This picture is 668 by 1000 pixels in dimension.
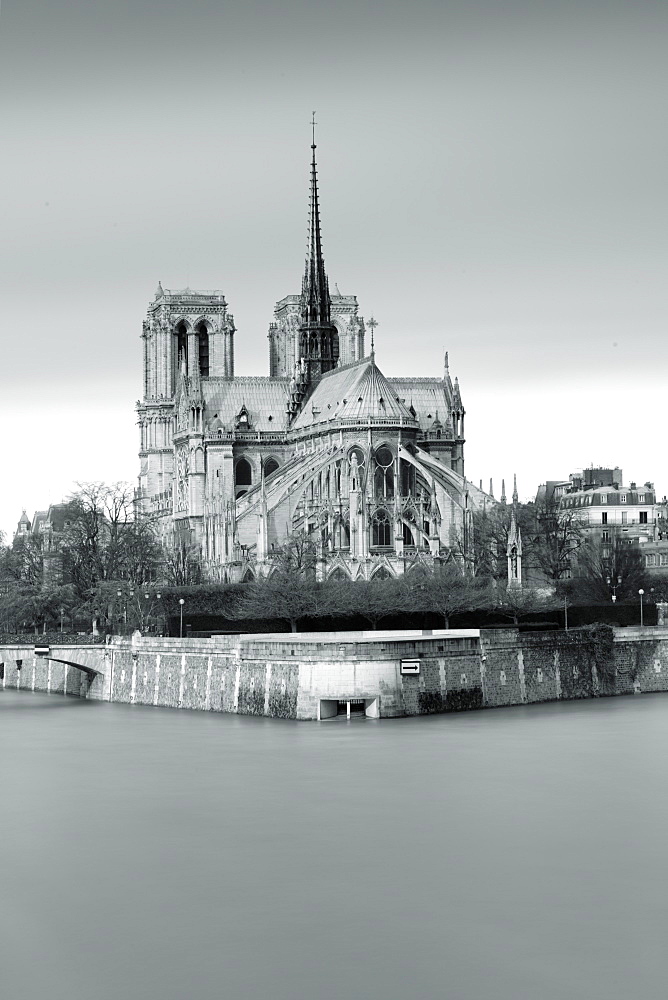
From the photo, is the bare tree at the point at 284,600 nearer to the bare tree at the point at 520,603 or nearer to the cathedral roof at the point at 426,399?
the bare tree at the point at 520,603

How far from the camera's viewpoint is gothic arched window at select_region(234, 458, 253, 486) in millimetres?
102363

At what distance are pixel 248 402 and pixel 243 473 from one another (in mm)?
4088

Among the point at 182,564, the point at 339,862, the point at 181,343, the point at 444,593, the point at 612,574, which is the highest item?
the point at 181,343

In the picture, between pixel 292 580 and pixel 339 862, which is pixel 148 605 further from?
pixel 339 862

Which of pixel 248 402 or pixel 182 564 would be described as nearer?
pixel 182 564

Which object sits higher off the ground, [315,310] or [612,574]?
[315,310]

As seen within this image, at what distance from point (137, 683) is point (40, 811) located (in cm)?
2169

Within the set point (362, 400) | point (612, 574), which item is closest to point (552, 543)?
point (612, 574)

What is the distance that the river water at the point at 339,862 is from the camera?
78.9 ft

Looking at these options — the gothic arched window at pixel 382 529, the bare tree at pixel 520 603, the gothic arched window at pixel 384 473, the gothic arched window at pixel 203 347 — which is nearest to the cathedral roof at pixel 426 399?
the gothic arched window at pixel 384 473

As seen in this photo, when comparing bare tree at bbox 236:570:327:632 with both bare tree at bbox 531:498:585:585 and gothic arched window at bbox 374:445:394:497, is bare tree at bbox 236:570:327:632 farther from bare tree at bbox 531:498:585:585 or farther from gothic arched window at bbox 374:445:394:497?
gothic arched window at bbox 374:445:394:497

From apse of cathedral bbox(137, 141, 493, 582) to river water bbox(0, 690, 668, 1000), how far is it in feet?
135

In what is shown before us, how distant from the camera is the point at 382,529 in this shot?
88.4 meters

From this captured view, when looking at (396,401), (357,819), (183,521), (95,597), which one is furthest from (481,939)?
(183,521)
